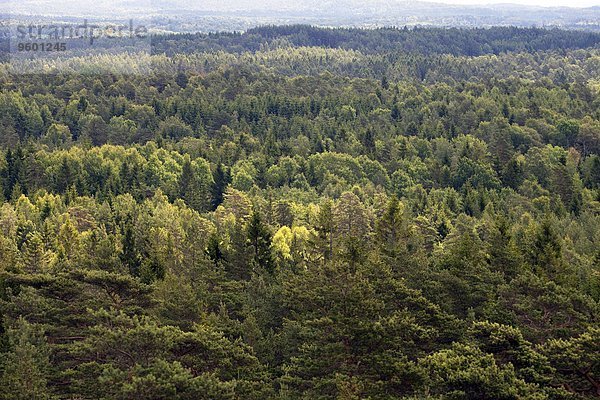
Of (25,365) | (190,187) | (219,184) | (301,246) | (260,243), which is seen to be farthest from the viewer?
(219,184)

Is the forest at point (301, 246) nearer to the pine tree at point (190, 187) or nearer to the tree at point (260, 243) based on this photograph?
the tree at point (260, 243)

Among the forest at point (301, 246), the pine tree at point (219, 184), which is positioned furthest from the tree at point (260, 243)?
the pine tree at point (219, 184)

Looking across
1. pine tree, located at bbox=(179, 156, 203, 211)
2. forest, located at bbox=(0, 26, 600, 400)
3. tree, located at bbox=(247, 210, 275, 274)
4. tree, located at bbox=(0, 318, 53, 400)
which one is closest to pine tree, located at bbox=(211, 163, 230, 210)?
forest, located at bbox=(0, 26, 600, 400)

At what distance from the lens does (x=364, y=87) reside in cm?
18662

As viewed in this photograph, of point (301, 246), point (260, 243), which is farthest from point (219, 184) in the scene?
point (260, 243)

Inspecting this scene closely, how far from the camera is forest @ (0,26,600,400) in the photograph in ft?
111

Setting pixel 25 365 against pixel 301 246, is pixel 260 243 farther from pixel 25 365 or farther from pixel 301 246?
pixel 25 365

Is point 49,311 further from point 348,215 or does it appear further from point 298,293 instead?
point 348,215

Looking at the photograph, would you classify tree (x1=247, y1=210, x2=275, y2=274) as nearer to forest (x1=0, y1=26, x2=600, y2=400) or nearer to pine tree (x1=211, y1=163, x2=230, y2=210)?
forest (x1=0, y1=26, x2=600, y2=400)

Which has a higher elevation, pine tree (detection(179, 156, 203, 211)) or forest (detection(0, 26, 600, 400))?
forest (detection(0, 26, 600, 400))

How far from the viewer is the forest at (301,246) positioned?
111 ft

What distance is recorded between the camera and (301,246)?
236ft

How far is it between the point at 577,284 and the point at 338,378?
68.9 ft

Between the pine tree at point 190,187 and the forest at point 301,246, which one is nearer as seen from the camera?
the forest at point 301,246
